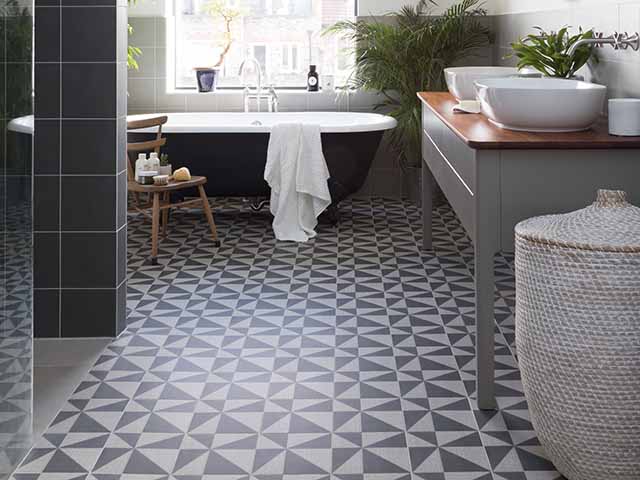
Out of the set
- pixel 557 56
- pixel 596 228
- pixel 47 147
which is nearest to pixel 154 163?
pixel 47 147

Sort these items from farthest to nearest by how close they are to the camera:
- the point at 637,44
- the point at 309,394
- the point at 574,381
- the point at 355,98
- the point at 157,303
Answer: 1. the point at 355,98
2. the point at 157,303
3. the point at 637,44
4. the point at 309,394
5. the point at 574,381

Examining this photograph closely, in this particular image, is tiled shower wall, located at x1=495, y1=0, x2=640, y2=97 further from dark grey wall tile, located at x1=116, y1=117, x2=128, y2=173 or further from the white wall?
dark grey wall tile, located at x1=116, y1=117, x2=128, y2=173

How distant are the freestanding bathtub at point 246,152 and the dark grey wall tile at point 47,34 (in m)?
2.22

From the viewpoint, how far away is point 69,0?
141 inches

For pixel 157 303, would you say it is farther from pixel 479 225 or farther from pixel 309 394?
pixel 479 225

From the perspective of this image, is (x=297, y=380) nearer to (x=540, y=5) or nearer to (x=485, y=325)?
(x=485, y=325)

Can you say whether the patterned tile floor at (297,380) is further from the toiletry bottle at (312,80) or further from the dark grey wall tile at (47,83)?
the toiletry bottle at (312,80)

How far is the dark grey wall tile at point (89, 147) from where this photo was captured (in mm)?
3652

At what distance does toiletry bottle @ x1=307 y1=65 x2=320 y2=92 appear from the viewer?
7227 mm

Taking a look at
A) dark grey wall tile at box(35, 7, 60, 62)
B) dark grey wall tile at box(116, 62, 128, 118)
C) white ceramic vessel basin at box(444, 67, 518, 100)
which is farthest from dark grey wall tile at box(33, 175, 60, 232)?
white ceramic vessel basin at box(444, 67, 518, 100)

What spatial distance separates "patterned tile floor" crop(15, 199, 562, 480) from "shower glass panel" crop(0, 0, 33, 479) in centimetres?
20

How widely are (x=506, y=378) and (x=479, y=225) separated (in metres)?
0.73

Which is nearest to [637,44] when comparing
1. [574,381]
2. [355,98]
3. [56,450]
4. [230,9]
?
[574,381]

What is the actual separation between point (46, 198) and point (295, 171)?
7.67 ft
